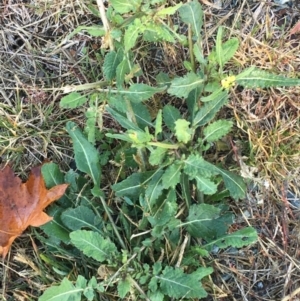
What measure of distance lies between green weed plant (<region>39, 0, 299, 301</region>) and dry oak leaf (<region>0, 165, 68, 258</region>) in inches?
2.1

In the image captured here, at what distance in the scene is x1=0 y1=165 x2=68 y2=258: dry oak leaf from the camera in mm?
1909

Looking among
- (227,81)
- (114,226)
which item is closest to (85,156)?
(114,226)

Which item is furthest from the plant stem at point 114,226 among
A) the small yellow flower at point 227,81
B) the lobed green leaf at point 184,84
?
the small yellow flower at point 227,81

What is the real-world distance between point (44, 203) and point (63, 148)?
25cm

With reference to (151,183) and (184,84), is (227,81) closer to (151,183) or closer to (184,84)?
(184,84)

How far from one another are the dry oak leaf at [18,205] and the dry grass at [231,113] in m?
0.08

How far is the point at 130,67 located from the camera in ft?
5.79

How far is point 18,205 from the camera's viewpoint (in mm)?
1912

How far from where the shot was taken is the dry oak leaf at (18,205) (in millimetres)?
1909

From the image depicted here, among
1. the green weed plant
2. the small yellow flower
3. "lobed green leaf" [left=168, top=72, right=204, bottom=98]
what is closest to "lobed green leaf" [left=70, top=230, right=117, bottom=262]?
the green weed plant

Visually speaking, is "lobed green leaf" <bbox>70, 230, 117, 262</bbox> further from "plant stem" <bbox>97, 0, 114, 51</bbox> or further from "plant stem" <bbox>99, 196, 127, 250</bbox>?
"plant stem" <bbox>97, 0, 114, 51</bbox>

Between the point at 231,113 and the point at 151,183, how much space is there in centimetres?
42

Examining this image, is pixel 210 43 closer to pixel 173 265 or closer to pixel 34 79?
pixel 34 79

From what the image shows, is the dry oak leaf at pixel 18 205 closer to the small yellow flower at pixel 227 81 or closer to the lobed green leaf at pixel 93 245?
the lobed green leaf at pixel 93 245
